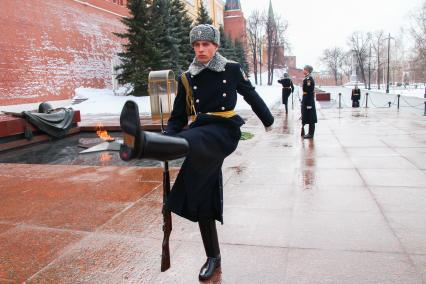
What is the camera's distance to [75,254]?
3289mm

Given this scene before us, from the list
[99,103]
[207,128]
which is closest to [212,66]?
[207,128]

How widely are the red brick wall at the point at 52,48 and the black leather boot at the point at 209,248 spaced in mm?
22187

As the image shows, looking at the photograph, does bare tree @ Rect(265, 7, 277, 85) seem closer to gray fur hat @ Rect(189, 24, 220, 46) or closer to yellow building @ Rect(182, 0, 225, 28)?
yellow building @ Rect(182, 0, 225, 28)

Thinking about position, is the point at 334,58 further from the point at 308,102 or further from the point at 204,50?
the point at 204,50

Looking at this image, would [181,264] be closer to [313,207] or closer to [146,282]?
[146,282]

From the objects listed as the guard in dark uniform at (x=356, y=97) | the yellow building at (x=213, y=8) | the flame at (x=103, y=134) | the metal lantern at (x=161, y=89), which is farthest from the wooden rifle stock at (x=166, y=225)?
the yellow building at (x=213, y=8)

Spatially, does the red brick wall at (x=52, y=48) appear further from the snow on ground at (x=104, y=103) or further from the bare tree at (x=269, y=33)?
the bare tree at (x=269, y=33)

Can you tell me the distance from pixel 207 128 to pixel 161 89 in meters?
12.8

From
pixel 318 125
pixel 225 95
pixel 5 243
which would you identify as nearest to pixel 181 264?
pixel 225 95

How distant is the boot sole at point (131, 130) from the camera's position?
202cm

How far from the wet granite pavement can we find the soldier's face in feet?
5.13

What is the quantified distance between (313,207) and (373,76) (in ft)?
377

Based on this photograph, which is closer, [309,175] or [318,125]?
[309,175]

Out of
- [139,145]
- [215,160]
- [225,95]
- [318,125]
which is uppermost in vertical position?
[225,95]
